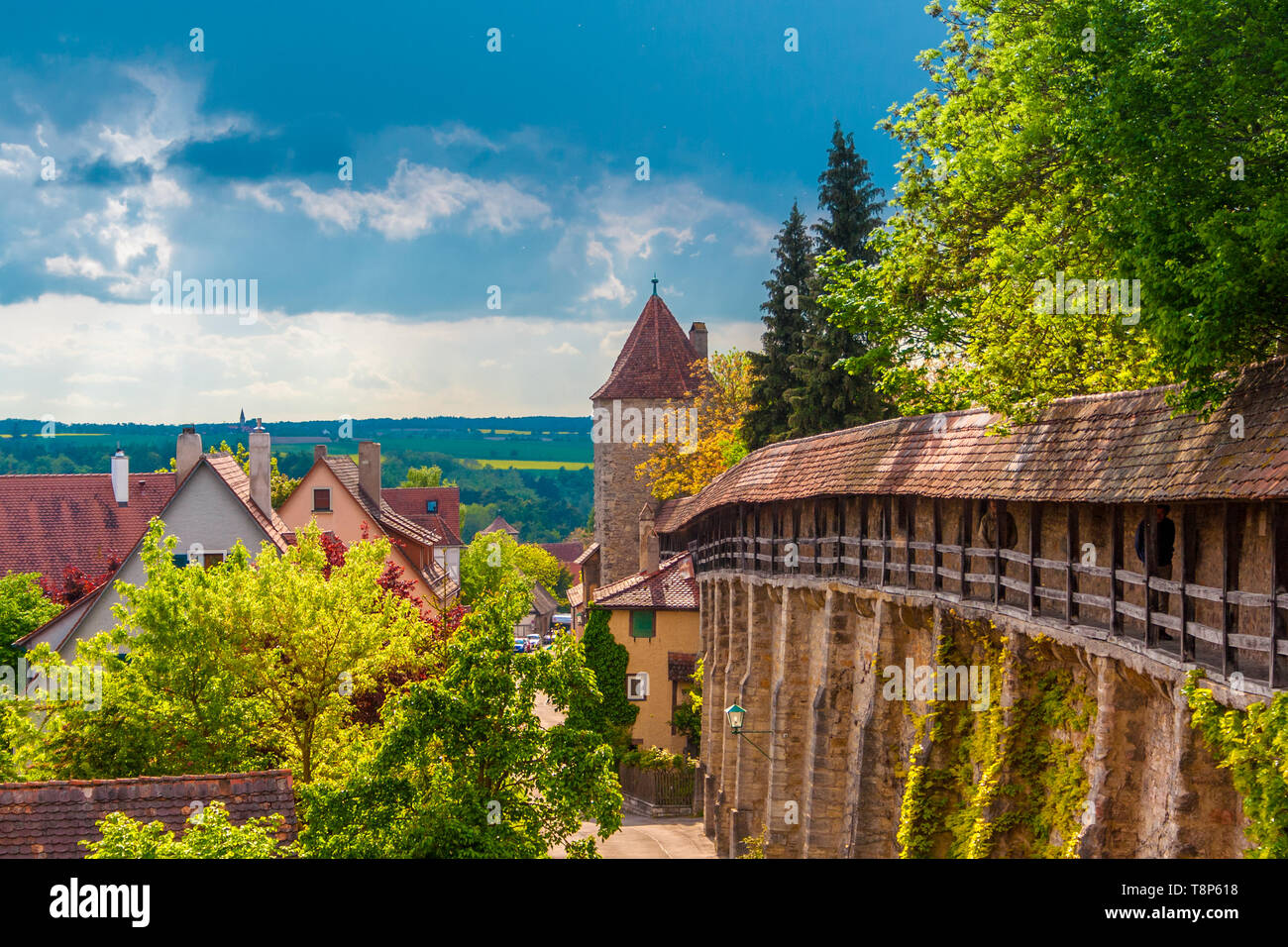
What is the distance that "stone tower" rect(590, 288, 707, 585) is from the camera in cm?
6700

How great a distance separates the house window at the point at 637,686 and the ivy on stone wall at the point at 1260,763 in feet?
115

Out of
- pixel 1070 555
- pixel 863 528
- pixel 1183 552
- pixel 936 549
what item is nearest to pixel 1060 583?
pixel 1070 555

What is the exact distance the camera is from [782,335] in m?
52.3

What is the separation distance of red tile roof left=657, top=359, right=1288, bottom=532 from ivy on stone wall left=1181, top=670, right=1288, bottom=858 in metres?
1.90

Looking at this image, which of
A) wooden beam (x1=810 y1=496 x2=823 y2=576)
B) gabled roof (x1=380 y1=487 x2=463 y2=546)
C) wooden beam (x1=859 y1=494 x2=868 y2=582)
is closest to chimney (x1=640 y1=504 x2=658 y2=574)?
gabled roof (x1=380 y1=487 x2=463 y2=546)

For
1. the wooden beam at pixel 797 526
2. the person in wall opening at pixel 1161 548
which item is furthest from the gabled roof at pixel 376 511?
the person in wall opening at pixel 1161 548

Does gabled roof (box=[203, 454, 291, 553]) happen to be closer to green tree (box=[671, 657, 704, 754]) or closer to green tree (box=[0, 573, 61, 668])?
green tree (box=[0, 573, 61, 668])

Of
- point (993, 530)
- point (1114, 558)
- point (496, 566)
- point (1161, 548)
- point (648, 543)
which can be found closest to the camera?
point (1161, 548)

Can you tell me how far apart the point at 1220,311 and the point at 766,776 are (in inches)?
901

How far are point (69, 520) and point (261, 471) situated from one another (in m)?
8.03

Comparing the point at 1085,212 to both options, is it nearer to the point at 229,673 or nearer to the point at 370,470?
the point at 229,673

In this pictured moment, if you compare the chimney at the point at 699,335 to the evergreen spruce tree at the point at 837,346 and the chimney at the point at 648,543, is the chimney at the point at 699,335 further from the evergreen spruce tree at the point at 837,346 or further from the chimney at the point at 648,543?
the evergreen spruce tree at the point at 837,346

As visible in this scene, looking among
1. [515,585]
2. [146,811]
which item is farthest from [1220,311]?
[146,811]

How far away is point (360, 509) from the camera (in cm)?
4278
